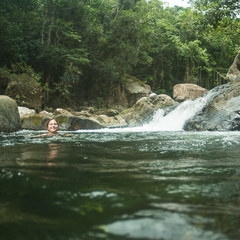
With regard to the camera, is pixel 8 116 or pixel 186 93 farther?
pixel 186 93

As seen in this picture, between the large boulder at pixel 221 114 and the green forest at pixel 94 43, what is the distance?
10.2 feet

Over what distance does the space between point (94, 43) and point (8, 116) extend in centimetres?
1246

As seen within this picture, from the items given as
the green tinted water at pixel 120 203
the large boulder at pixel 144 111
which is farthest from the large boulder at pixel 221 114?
the green tinted water at pixel 120 203

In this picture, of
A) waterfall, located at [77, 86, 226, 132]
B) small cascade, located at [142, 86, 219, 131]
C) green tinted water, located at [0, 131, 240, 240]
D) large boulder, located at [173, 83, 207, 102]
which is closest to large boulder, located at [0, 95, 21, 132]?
waterfall, located at [77, 86, 226, 132]

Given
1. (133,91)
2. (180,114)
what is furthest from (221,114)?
(133,91)

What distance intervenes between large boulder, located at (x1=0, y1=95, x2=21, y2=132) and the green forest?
5858mm

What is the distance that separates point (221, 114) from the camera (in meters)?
9.66

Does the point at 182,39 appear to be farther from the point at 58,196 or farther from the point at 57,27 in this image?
the point at 58,196

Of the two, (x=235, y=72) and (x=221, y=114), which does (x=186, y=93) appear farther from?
(x=221, y=114)

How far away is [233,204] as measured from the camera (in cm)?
135

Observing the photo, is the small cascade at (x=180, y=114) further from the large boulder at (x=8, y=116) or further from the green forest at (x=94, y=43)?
the large boulder at (x=8, y=116)

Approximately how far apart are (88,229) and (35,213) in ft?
1.10

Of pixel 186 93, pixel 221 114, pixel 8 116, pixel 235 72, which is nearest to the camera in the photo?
pixel 8 116

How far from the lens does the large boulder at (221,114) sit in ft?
29.7
